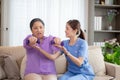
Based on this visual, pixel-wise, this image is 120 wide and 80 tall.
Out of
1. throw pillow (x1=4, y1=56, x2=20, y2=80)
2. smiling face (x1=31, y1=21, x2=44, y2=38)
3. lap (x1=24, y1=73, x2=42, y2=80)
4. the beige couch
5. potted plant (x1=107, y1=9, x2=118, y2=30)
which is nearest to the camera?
lap (x1=24, y1=73, x2=42, y2=80)

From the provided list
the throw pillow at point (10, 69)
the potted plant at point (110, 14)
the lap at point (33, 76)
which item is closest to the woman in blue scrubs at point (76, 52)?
the lap at point (33, 76)

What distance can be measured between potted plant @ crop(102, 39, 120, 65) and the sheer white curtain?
35.6 inches

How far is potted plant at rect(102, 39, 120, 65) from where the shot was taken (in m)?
3.45

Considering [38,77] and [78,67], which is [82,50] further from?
[38,77]

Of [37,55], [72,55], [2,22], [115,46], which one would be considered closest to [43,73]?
[37,55]

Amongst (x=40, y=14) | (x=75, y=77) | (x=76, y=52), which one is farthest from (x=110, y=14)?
(x=75, y=77)

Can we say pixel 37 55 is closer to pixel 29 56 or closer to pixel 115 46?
pixel 29 56

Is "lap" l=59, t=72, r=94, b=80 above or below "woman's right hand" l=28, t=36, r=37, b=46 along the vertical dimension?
below

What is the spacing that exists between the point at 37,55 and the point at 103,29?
2541mm

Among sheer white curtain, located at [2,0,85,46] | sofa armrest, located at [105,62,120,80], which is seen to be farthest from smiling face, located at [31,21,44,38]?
sheer white curtain, located at [2,0,85,46]

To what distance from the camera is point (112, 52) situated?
3.67 metres

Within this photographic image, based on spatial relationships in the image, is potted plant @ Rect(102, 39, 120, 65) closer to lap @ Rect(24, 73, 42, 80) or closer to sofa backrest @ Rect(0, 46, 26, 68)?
sofa backrest @ Rect(0, 46, 26, 68)

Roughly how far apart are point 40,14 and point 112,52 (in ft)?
4.57

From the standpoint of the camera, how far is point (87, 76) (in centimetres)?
255
